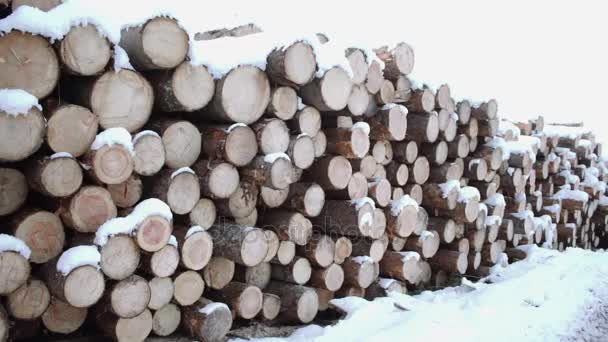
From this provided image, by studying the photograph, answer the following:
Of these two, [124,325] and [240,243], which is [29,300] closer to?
[124,325]

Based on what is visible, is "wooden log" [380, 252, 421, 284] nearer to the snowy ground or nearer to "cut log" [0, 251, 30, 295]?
the snowy ground

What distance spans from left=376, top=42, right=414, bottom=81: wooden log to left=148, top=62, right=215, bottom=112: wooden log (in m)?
1.66

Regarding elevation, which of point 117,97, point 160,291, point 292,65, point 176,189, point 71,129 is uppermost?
point 292,65

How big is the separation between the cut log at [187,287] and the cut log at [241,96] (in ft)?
2.93

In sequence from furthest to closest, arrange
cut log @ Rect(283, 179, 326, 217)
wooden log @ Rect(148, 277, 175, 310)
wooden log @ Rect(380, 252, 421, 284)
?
wooden log @ Rect(380, 252, 421, 284) → cut log @ Rect(283, 179, 326, 217) → wooden log @ Rect(148, 277, 175, 310)

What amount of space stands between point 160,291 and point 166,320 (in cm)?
25

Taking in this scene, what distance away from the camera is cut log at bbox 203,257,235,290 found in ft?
10.2

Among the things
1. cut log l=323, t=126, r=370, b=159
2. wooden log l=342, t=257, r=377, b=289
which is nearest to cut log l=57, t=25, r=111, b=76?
cut log l=323, t=126, r=370, b=159

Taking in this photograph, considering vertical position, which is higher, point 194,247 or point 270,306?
point 194,247

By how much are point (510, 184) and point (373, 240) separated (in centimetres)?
221

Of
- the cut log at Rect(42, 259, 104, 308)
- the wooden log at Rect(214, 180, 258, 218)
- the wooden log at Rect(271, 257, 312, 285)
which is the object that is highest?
A: the wooden log at Rect(214, 180, 258, 218)

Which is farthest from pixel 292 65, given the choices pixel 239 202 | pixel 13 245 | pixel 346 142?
pixel 13 245

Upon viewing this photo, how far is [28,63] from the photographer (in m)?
2.30

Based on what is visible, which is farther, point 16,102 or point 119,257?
point 119,257
